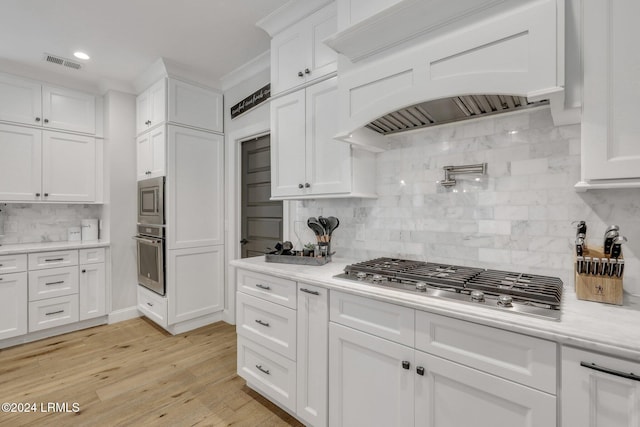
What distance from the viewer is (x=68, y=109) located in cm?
351

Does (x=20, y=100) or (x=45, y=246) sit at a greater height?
(x=20, y=100)

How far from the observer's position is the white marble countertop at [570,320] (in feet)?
2.92

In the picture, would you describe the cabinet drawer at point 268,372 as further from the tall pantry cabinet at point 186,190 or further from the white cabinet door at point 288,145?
the tall pantry cabinet at point 186,190

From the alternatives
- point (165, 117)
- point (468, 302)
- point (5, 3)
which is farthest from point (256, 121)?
point (468, 302)

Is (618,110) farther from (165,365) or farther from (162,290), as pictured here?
(162,290)

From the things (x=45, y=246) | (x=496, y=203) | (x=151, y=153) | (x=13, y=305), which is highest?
(x=151, y=153)

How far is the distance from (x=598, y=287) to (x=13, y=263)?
4490 millimetres

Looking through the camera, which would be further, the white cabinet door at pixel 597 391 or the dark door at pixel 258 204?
the dark door at pixel 258 204

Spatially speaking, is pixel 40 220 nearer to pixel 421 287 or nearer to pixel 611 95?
pixel 421 287

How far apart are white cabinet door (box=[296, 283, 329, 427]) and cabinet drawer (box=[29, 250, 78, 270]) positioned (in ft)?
9.94

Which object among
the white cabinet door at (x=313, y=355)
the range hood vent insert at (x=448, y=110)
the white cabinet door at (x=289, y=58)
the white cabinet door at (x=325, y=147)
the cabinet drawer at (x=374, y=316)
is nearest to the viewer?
the cabinet drawer at (x=374, y=316)

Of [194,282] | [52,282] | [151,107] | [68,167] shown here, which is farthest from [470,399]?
[68,167]

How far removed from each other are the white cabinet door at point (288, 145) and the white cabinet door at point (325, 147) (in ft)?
0.23

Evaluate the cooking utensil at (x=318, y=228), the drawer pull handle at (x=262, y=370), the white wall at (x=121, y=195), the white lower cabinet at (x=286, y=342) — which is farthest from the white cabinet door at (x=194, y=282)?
the cooking utensil at (x=318, y=228)
